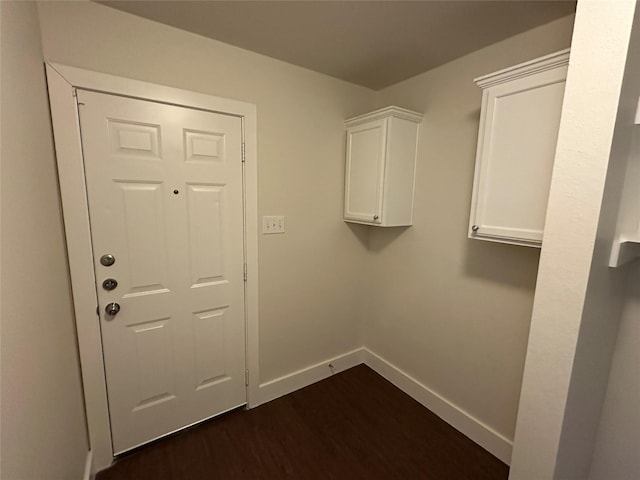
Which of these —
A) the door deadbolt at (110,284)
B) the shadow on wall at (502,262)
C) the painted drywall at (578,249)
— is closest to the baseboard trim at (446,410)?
the painted drywall at (578,249)

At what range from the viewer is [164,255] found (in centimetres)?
161

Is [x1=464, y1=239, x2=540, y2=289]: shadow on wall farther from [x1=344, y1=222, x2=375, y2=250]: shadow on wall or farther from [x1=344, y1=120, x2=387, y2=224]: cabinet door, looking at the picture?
[x1=344, y1=222, x2=375, y2=250]: shadow on wall

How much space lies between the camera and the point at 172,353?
171 cm

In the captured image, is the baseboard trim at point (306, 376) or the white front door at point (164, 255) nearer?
the white front door at point (164, 255)

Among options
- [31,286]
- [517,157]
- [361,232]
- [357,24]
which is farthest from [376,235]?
[31,286]

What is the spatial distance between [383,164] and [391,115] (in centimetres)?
31

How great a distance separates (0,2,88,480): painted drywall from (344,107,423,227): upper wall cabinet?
1.68m

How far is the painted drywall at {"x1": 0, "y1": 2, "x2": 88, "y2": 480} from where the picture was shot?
738 millimetres

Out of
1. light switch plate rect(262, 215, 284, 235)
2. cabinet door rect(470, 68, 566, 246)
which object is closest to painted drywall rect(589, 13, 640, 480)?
cabinet door rect(470, 68, 566, 246)

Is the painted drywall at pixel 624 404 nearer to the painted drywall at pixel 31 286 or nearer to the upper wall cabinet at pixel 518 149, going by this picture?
the upper wall cabinet at pixel 518 149

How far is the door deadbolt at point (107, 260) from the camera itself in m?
1.45

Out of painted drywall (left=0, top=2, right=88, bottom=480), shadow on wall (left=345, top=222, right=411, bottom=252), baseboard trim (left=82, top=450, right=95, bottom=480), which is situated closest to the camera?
painted drywall (left=0, top=2, right=88, bottom=480)

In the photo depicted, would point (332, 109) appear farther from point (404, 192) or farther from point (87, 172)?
point (87, 172)

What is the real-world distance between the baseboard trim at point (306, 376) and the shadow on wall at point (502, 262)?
1.30 metres
